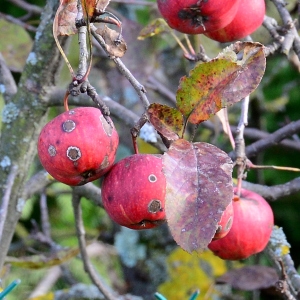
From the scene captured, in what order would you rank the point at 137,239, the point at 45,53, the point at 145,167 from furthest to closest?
the point at 137,239, the point at 45,53, the point at 145,167

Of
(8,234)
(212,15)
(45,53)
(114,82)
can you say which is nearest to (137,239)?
(114,82)

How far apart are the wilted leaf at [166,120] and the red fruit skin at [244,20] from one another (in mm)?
Result: 362

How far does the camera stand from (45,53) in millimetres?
1062

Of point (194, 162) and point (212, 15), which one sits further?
point (212, 15)

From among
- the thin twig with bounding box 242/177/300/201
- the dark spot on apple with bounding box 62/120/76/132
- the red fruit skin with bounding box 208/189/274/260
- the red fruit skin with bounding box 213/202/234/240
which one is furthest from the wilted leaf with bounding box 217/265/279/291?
the dark spot on apple with bounding box 62/120/76/132

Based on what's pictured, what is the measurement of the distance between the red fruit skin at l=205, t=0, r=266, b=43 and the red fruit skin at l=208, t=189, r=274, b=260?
29 cm

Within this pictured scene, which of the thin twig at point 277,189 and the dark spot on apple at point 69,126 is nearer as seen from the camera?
the dark spot on apple at point 69,126

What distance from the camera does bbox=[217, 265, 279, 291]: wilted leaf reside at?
3.90 feet

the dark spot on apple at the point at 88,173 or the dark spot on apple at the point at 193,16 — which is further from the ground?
the dark spot on apple at the point at 193,16

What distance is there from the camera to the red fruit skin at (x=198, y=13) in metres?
0.78

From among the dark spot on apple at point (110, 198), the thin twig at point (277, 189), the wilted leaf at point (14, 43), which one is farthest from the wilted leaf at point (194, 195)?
the wilted leaf at point (14, 43)

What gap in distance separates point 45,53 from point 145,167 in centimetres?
48

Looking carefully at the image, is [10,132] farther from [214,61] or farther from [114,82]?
[114,82]

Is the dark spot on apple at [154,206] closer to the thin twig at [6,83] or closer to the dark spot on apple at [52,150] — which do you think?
the dark spot on apple at [52,150]
